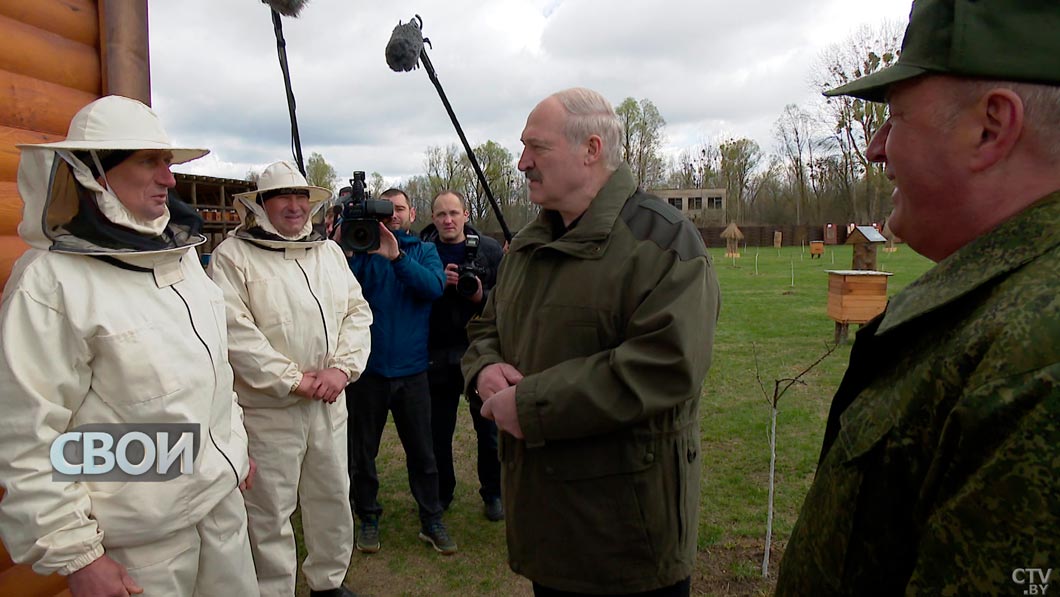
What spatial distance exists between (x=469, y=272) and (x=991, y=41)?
3.59 meters

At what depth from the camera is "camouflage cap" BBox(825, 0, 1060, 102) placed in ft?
3.10

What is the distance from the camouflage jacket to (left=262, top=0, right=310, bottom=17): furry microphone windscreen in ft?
13.4

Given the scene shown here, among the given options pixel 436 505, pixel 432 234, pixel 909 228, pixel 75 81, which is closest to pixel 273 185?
pixel 75 81

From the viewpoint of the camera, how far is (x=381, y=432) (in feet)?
13.8

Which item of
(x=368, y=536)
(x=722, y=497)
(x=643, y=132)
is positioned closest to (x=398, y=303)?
(x=368, y=536)

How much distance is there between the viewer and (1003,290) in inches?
36.5

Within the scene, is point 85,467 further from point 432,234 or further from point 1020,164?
point 432,234

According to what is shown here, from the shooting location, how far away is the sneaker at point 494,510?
4609 mm

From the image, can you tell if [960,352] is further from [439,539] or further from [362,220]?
[439,539]

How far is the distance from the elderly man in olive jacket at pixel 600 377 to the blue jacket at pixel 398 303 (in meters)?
1.97

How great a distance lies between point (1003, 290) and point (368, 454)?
386 centimetres

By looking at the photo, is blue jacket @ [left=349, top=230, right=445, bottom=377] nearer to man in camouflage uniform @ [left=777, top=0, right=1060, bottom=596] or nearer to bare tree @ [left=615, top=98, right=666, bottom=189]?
man in camouflage uniform @ [left=777, top=0, right=1060, bottom=596]

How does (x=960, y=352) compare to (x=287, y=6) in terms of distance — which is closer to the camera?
(x=960, y=352)

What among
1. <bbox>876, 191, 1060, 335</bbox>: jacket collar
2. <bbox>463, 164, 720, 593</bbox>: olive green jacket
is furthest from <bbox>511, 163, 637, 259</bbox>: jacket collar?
<bbox>876, 191, 1060, 335</bbox>: jacket collar
